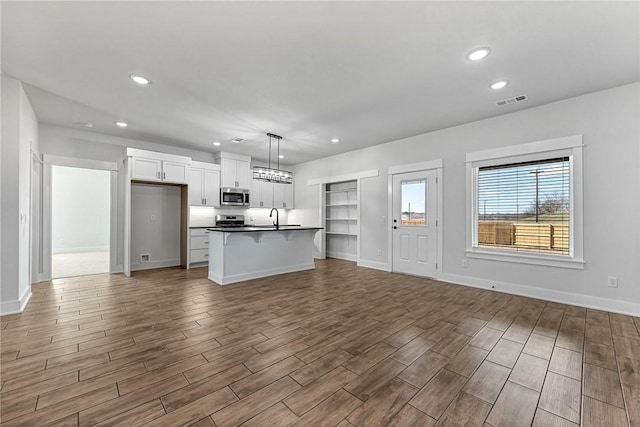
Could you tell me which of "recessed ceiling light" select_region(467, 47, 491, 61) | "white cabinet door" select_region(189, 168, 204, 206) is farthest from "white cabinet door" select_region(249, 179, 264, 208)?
"recessed ceiling light" select_region(467, 47, 491, 61)

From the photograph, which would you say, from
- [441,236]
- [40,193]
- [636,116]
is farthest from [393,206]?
[40,193]

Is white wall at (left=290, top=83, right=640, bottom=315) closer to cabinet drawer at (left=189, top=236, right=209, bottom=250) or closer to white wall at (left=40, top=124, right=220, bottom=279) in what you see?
cabinet drawer at (left=189, top=236, right=209, bottom=250)

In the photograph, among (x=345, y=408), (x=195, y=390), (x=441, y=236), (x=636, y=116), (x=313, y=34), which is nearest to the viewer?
(x=345, y=408)

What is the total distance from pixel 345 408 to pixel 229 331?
1.52m

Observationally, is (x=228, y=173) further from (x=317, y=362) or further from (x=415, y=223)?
(x=317, y=362)

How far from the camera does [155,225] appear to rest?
616 centimetres

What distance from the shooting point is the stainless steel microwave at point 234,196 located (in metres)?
6.72

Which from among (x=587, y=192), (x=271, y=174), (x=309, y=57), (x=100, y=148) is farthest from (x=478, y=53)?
(x=100, y=148)

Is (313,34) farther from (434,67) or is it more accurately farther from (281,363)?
(281,363)

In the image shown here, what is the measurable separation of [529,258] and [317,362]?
362 centimetres

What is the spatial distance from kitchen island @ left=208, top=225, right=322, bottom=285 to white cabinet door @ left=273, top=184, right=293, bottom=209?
2313 millimetres

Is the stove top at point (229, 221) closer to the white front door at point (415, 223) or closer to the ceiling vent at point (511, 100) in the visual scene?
the white front door at point (415, 223)

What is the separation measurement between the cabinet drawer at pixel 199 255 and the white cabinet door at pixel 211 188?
3.70 feet

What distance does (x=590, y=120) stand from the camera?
3.47 meters
